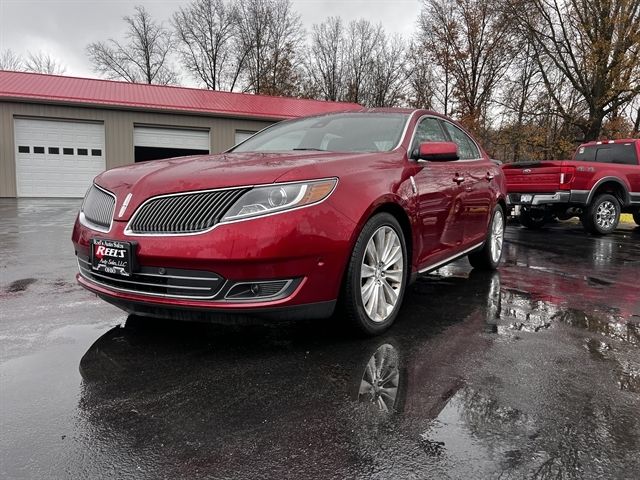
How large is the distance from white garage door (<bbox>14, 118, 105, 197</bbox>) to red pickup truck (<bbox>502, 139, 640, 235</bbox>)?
16087 mm

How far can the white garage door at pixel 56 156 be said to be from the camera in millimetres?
18781

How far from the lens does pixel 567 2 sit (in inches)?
847

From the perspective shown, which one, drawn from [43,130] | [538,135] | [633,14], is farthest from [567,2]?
[43,130]

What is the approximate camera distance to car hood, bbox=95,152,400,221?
108 inches

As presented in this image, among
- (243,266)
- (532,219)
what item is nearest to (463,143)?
(243,266)

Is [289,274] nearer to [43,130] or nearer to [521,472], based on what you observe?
[521,472]

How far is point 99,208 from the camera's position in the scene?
317cm

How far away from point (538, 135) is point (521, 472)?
26.4 metres

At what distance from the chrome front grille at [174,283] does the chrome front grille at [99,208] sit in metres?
0.42

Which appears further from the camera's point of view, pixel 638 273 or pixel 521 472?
pixel 638 273

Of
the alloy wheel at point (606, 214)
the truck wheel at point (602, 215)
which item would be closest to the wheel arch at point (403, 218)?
the truck wheel at point (602, 215)

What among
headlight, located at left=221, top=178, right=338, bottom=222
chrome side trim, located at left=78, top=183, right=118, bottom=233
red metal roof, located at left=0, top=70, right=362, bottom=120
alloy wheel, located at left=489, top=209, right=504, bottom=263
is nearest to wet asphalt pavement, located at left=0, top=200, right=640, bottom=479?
chrome side trim, located at left=78, top=183, right=118, bottom=233

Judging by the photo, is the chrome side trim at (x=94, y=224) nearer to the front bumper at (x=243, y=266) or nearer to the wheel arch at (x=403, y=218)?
the front bumper at (x=243, y=266)

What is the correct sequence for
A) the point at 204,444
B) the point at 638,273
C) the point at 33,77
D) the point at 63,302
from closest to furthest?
the point at 204,444 < the point at 63,302 < the point at 638,273 < the point at 33,77
